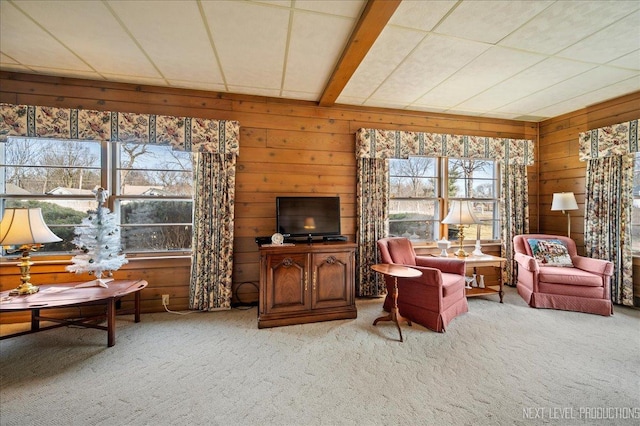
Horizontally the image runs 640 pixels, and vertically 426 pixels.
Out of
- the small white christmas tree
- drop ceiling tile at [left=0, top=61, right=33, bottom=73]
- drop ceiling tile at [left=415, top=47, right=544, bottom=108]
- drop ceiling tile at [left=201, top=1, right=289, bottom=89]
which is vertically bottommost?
the small white christmas tree

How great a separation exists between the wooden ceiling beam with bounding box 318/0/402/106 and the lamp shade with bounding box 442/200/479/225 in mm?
2163

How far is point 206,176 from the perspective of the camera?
3141 millimetres

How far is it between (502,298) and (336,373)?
2.73 m

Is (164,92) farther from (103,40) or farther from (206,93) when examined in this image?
(103,40)

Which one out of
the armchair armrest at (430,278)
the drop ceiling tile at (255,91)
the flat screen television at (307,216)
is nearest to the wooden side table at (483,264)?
the armchair armrest at (430,278)

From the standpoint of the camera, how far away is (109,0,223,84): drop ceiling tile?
74.2 inches

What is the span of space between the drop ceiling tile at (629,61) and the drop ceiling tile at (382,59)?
205 centimetres

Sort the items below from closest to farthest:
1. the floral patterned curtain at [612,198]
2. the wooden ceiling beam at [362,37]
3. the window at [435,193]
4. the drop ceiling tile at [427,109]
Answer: the wooden ceiling beam at [362,37] < the floral patterned curtain at [612,198] < the drop ceiling tile at [427,109] < the window at [435,193]

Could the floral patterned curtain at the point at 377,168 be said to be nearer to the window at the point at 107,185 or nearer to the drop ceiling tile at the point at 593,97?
the drop ceiling tile at the point at 593,97

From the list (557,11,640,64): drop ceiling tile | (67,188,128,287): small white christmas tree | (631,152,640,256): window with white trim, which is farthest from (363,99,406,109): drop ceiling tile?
(67,188,128,287): small white christmas tree

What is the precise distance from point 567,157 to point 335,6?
420cm

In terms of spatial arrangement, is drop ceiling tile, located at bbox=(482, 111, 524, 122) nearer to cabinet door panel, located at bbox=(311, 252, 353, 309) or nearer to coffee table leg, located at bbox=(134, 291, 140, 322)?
cabinet door panel, located at bbox=(311, 252, 353, 309)

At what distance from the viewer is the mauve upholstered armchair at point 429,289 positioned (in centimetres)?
262

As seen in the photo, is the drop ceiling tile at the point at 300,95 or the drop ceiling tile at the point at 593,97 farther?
the drop ceiling tile at the point at 300,95
